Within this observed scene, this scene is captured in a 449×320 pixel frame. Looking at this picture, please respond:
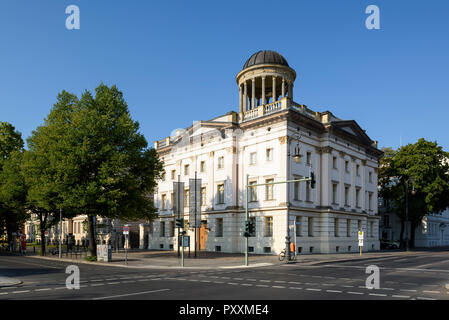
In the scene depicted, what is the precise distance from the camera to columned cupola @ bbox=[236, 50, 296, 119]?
45750 millimetres

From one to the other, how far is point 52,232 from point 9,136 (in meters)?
38.7

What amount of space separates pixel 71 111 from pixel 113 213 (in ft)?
31.8

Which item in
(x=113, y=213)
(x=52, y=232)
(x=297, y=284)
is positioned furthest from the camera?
(x=52, y=232)

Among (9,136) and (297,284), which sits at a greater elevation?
(9,136)

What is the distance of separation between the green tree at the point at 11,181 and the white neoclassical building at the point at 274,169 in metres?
14.8

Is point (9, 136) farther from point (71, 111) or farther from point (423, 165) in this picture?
point (423, 165)

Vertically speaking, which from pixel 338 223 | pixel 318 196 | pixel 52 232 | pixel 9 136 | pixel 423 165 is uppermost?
pixel 9 136

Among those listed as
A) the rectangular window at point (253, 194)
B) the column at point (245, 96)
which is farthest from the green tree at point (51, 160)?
the column at point (245, 96)

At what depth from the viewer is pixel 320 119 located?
43500 millimetres

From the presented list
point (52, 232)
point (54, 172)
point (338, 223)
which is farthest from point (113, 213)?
point (52, 232)

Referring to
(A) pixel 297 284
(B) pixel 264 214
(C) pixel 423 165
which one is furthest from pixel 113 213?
(C) pixel 423 165

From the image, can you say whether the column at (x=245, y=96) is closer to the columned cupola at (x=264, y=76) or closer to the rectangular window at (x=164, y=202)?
the columned cupola at (x=264, y=76)

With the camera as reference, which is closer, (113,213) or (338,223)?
(113,213)
